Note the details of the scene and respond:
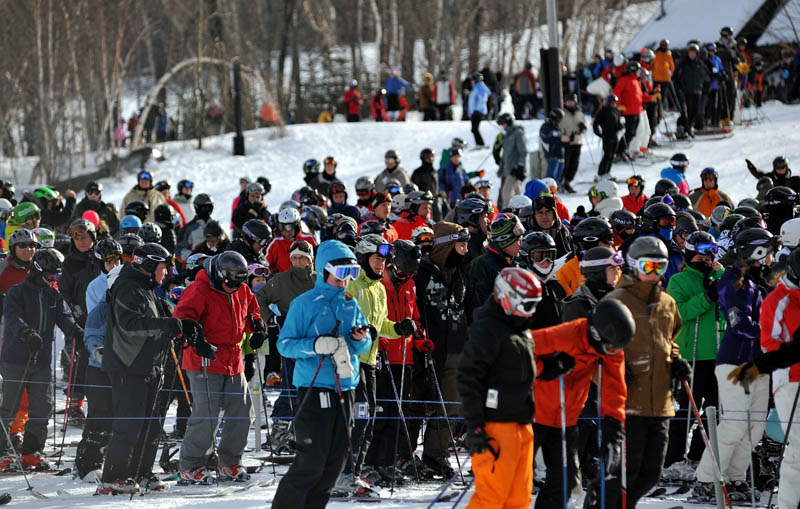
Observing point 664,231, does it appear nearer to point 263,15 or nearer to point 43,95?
point 43,95

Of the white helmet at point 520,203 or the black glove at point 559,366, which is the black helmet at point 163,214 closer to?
the white helmet at point 520,203

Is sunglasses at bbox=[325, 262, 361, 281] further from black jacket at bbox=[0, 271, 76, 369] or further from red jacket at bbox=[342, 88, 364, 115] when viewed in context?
red jacket at bbox=[342, 88, 364, 115]

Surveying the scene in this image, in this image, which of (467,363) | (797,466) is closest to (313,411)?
(467,363)

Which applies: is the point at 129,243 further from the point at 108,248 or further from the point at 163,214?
the point at 163,214

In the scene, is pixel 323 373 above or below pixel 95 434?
above

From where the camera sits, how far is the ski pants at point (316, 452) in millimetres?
6949

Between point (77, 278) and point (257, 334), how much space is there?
3063mm

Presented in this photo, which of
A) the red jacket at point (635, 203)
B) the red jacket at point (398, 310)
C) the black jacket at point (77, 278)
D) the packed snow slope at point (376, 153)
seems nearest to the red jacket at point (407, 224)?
the red jacket at point (398, 310)

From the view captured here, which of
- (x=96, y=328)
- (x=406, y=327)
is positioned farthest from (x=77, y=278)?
(x=406, y=327)

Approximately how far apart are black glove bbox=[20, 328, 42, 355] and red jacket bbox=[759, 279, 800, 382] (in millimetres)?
5838

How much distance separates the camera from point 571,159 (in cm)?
1938

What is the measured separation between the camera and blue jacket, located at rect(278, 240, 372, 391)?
7203 millimetres

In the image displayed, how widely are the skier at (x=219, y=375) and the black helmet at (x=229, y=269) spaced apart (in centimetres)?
1

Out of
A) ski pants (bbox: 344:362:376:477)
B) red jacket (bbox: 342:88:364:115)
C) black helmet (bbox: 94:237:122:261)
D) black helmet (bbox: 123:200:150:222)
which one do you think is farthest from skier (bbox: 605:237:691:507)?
red jacket (bbox: 342:88:364:115)
